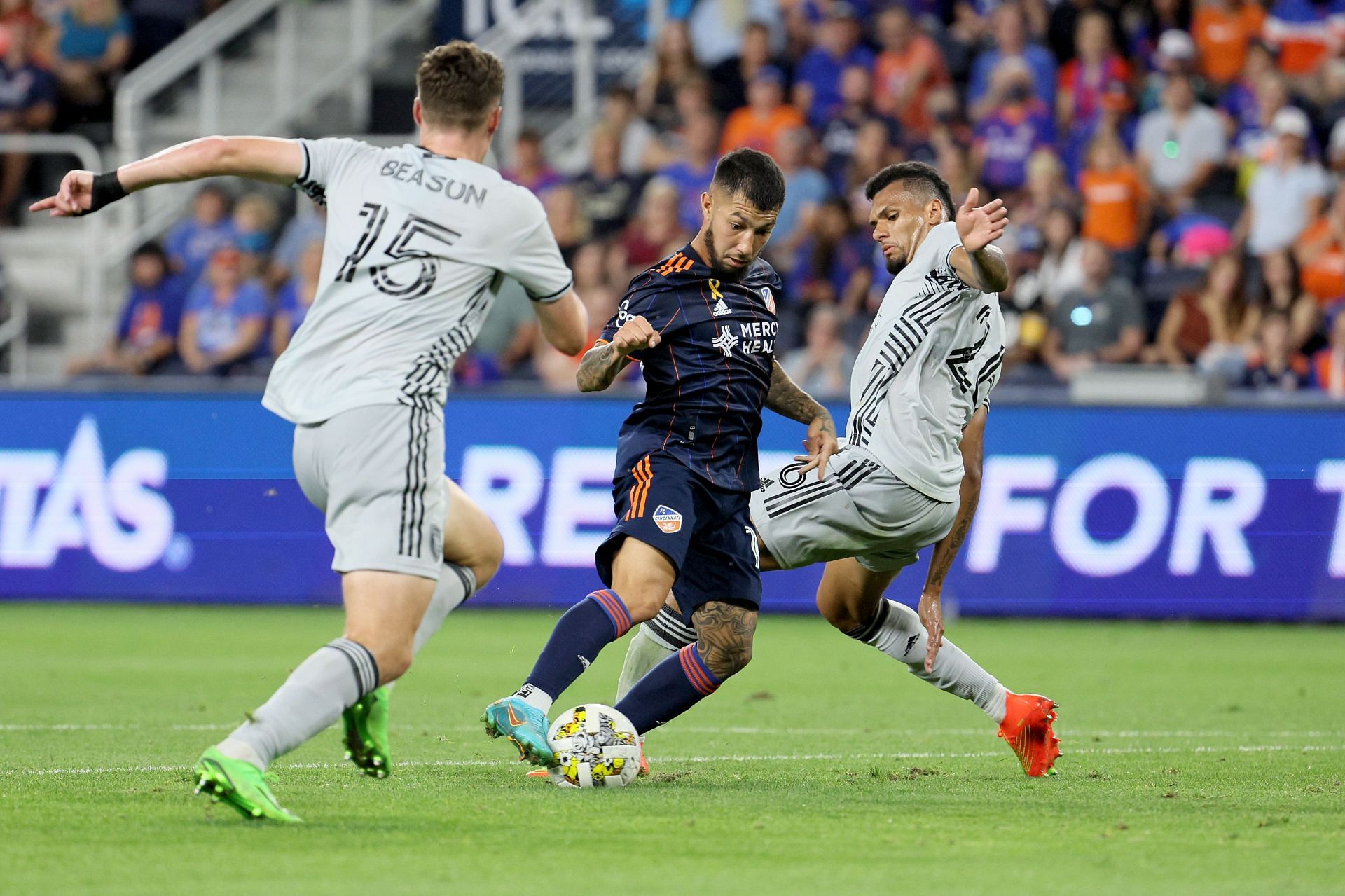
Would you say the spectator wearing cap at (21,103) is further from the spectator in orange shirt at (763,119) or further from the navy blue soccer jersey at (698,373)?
the navy blue soccer jersey at (698,373)

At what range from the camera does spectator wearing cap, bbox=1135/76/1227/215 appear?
16.0 meters

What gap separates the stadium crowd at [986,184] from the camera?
14.5 meters

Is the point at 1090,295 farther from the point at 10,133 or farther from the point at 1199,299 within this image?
the point at 10,133

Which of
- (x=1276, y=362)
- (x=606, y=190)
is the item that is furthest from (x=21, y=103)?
(x=1276, y=362)

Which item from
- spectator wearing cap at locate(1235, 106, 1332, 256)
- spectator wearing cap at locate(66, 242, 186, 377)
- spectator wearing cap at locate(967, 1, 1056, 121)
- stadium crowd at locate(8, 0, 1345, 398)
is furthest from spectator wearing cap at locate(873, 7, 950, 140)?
spectator wearing cap at locate(66, 242, 186, 377)

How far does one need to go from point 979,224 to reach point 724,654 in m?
1.67

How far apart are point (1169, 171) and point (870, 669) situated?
7.38 m

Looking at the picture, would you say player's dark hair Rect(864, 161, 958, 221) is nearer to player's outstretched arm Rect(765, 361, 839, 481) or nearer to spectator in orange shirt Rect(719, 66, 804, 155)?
player's outstretched arm Rect(765, 361, 839, 481)

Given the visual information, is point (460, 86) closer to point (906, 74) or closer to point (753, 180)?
point (753, 180)

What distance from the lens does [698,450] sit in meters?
6.32

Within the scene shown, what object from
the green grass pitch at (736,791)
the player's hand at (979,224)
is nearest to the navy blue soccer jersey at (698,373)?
the player's hand at (979,224)

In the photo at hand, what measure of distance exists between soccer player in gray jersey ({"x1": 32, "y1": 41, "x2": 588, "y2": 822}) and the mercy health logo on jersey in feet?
27.3

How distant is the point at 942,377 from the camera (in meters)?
6.86

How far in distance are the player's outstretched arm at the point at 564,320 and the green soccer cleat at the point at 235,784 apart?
1.46m
